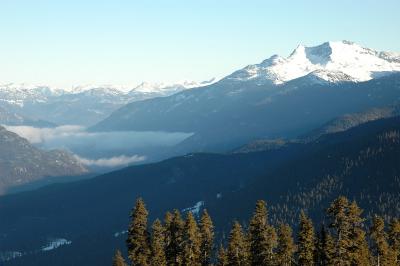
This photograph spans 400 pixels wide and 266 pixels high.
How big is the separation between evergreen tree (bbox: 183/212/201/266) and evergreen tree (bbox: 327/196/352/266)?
21.9 metres

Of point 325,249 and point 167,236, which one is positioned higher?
point 167,236


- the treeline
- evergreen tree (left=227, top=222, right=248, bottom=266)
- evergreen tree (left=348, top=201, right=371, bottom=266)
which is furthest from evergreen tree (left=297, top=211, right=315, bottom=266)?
evergreen tree (left=227, top=222, right=248, bottom=266)

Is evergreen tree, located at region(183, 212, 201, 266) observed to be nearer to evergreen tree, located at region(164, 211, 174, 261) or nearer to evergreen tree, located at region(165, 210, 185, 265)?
evergreen tree, located at region(165, 210, 185, 265)

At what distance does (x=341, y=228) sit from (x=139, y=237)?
3074 centimetres

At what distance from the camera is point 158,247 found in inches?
4065

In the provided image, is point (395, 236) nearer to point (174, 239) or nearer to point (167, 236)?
point (174, 239)

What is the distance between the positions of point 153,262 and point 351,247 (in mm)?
30143

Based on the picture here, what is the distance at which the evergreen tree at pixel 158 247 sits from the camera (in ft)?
338

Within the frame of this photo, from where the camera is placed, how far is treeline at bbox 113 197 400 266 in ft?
299

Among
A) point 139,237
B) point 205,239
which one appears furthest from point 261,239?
point 139,237

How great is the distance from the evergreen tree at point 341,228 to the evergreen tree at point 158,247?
26.6 meters

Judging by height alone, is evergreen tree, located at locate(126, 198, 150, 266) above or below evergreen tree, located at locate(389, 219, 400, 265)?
above

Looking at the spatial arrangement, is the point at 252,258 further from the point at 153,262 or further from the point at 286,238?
the point at 153,262

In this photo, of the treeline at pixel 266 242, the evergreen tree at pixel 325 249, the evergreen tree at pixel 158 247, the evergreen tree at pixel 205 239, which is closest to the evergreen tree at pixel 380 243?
the treeline at pixel 266 242
